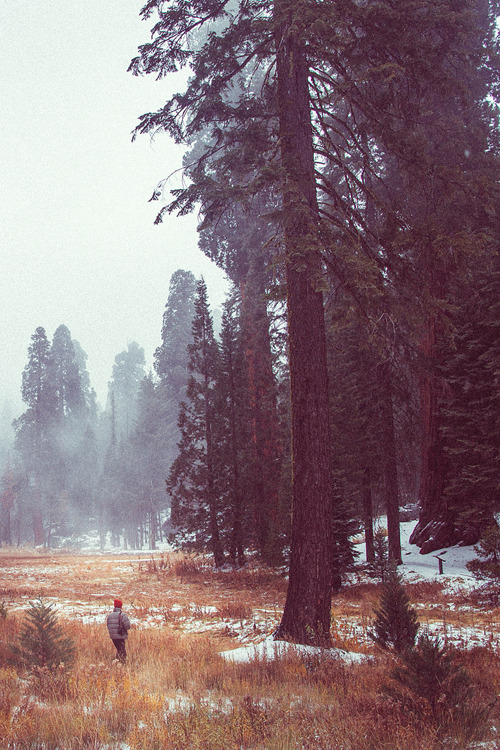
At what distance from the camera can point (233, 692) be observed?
509 cm

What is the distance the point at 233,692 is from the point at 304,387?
144 inches

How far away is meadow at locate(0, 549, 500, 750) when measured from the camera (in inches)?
142

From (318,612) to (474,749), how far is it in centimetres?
336

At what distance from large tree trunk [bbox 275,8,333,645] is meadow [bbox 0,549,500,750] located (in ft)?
2.15

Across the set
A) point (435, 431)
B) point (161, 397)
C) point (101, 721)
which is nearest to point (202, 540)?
point (435, 431)

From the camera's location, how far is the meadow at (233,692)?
360cm

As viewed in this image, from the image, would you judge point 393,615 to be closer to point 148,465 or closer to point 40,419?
point 148,465

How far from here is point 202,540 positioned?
21.3 m

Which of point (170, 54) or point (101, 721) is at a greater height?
point (170, 54)

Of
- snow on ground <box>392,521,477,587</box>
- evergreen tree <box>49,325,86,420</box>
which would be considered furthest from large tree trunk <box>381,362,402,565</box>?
evergreen tree <box>49,325,86,420</box>

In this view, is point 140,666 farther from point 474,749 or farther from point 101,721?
point 474,749

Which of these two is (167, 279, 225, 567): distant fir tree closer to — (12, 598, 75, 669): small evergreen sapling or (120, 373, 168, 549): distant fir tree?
(12, 598, 75, 669): small evergreen sapling

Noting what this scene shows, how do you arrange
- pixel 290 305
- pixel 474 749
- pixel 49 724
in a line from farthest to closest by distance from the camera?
pixel 290 305, pixel 49 724, pixel 474 749

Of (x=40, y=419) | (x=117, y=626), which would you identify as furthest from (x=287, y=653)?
(x=40, y=419)
